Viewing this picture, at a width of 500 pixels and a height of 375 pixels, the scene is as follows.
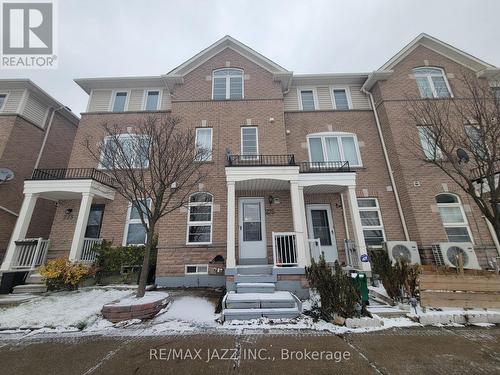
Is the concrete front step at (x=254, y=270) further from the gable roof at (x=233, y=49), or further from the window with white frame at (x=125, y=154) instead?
the gable roof at (x=233, y=49)

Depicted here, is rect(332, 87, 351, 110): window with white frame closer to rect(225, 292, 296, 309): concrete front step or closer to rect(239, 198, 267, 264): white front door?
rect(239, 198, 267, 264): white front door

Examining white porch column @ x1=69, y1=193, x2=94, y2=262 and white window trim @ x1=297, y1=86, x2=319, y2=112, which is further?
white window trim @ x1=297, y1=86, x2=319, y2=112

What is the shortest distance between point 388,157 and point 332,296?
7810 mm

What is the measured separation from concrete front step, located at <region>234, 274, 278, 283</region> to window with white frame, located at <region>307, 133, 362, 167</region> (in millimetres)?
6069

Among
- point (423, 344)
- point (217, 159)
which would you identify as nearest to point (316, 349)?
point (423, 344)

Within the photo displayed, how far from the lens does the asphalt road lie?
3098 millimetres

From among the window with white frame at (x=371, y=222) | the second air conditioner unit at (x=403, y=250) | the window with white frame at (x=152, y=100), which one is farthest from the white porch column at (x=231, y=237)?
the window with white frame at (x=152, y=100)

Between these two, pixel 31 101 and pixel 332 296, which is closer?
pixel 332 296

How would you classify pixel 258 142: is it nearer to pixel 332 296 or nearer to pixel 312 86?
pixel 312 86

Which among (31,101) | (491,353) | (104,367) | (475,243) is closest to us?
(104,367)

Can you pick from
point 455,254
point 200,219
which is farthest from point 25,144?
point 455,254

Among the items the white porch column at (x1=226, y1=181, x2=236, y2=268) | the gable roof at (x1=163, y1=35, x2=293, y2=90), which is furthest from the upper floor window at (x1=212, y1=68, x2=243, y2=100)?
the white porch column at (x1=226, y1=181, x2=236, y2=268)

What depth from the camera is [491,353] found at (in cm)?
341

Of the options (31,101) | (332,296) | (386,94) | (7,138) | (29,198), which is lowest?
(332,296)
